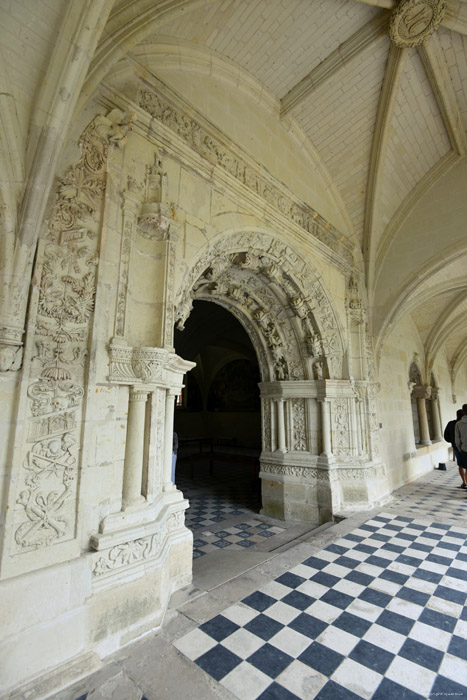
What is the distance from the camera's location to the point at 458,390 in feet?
44.7

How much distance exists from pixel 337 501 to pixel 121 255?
4521 millimetres

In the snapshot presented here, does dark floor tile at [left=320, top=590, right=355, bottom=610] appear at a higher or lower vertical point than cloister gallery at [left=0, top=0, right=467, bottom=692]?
Answer: lower

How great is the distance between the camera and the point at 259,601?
8.73ft

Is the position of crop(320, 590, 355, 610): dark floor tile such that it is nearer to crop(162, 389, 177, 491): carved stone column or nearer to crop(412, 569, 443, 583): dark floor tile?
crop(412, 569, 443, 583): dark floor tile

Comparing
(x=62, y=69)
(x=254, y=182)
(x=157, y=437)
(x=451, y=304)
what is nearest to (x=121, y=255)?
(x=62, y=69)

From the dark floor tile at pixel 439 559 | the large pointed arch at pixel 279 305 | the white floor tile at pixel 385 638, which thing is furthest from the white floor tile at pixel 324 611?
the large pointed arch at pixel 279 305

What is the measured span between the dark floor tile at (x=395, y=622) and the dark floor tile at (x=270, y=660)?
82 cm

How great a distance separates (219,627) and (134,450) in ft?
4.45

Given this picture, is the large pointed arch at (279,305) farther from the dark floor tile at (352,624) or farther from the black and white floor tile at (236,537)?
the dark floor tile at (352,624)

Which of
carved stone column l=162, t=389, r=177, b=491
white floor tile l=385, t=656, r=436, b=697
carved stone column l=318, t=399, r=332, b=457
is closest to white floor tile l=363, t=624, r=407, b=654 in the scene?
white floor tile l=385, t=656, r=436, b=697

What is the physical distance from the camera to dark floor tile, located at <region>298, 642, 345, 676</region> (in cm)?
197

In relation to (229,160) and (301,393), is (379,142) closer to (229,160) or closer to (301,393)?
(229,160)

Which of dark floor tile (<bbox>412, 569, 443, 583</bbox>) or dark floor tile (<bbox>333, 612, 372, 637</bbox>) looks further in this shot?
dark floor tile (<bbox>412, 569, 443, 583</bbox>)

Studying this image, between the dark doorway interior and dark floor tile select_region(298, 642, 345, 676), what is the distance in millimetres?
6462
